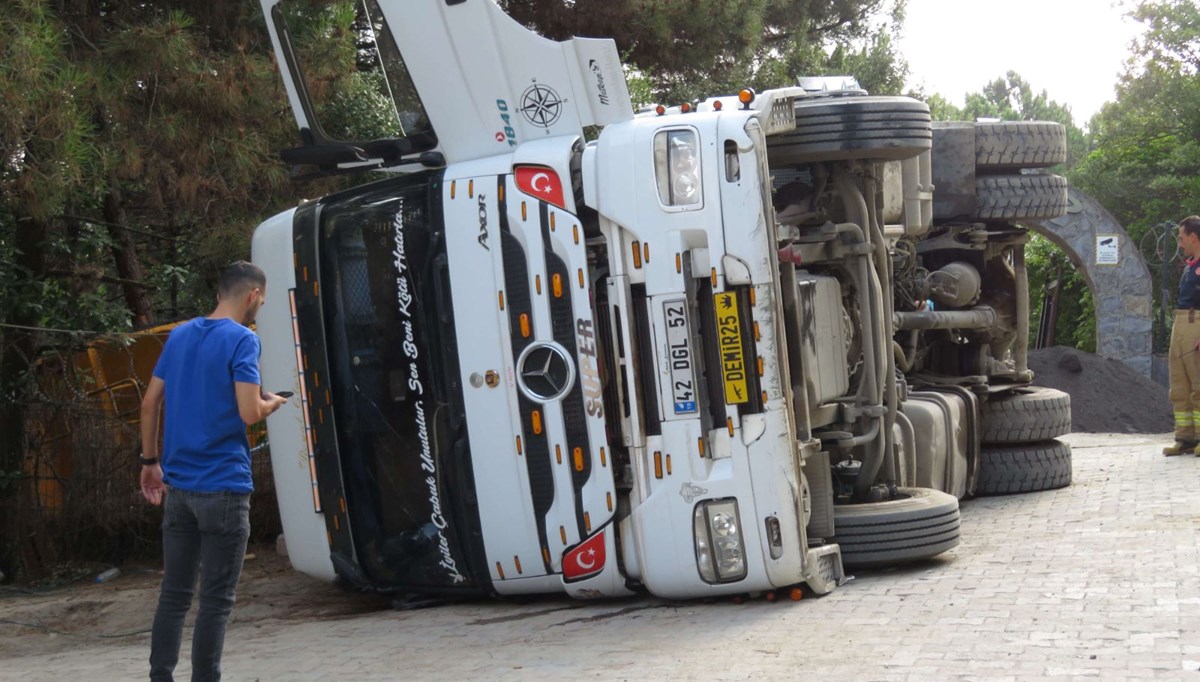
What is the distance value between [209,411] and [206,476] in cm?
22

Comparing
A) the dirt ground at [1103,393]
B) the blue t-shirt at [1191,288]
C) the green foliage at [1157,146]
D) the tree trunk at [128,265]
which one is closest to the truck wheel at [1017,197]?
the blue t-shirt at [1191,288]

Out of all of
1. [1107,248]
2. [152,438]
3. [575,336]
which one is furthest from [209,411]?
[1107,248]

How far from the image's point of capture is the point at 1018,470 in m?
9.52

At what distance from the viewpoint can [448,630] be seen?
6008 mm

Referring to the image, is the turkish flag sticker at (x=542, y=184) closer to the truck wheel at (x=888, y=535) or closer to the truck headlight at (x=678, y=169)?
the truck headlight at (x=678, y=169)

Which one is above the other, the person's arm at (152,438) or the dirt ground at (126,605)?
the person's arm at (152,438)

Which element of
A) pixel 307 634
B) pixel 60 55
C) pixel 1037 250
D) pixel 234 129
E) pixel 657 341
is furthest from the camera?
pixel 1037 250

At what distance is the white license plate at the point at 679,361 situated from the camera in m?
5.87

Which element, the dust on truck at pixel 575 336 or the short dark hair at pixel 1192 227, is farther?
the short dark hair at pixel 1192 227

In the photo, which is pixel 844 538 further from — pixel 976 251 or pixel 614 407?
pixel 976 251

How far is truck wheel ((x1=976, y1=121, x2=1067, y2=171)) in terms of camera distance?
9594mm

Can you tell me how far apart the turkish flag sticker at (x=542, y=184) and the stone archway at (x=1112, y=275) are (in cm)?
1739

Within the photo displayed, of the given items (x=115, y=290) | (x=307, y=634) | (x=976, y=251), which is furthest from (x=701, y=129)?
(x=115, y=290)

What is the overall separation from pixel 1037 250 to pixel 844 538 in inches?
1002
